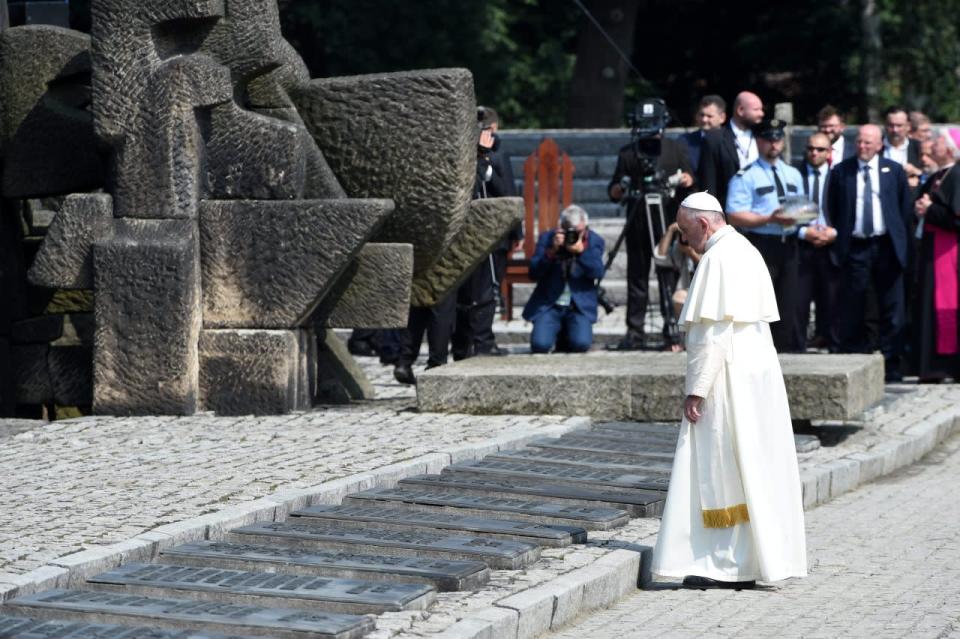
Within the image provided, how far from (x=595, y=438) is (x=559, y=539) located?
2.89 meters

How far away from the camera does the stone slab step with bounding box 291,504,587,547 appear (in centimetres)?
740

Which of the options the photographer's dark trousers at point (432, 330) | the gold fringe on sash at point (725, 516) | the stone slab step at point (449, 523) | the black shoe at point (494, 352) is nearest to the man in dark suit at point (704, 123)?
the black shoe at point (494, 352)

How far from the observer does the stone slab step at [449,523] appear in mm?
7398

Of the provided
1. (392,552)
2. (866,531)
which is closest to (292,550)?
(392,552)

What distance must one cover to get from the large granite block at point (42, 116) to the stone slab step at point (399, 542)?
4.72 m

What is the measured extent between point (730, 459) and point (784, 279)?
22.6ft

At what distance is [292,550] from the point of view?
695 centimetres

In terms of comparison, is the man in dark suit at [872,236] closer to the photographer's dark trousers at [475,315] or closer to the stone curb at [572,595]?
the photographer's dark trousers at [475,315]

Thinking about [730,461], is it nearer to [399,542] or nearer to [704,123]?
[399,542]

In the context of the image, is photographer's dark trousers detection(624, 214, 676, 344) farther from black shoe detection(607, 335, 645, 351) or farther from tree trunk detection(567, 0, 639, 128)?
tree trunk detection(567, 0, 639, 128)

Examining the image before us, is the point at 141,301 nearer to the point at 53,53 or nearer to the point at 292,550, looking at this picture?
the point at 53,53

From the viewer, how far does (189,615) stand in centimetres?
584

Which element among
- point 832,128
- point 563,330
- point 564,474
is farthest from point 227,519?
point 832,128

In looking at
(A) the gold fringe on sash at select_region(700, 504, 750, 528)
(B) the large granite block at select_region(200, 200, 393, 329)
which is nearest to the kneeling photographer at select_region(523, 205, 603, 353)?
(B) the large granite block at select_region(200, 200, 393, 329)
